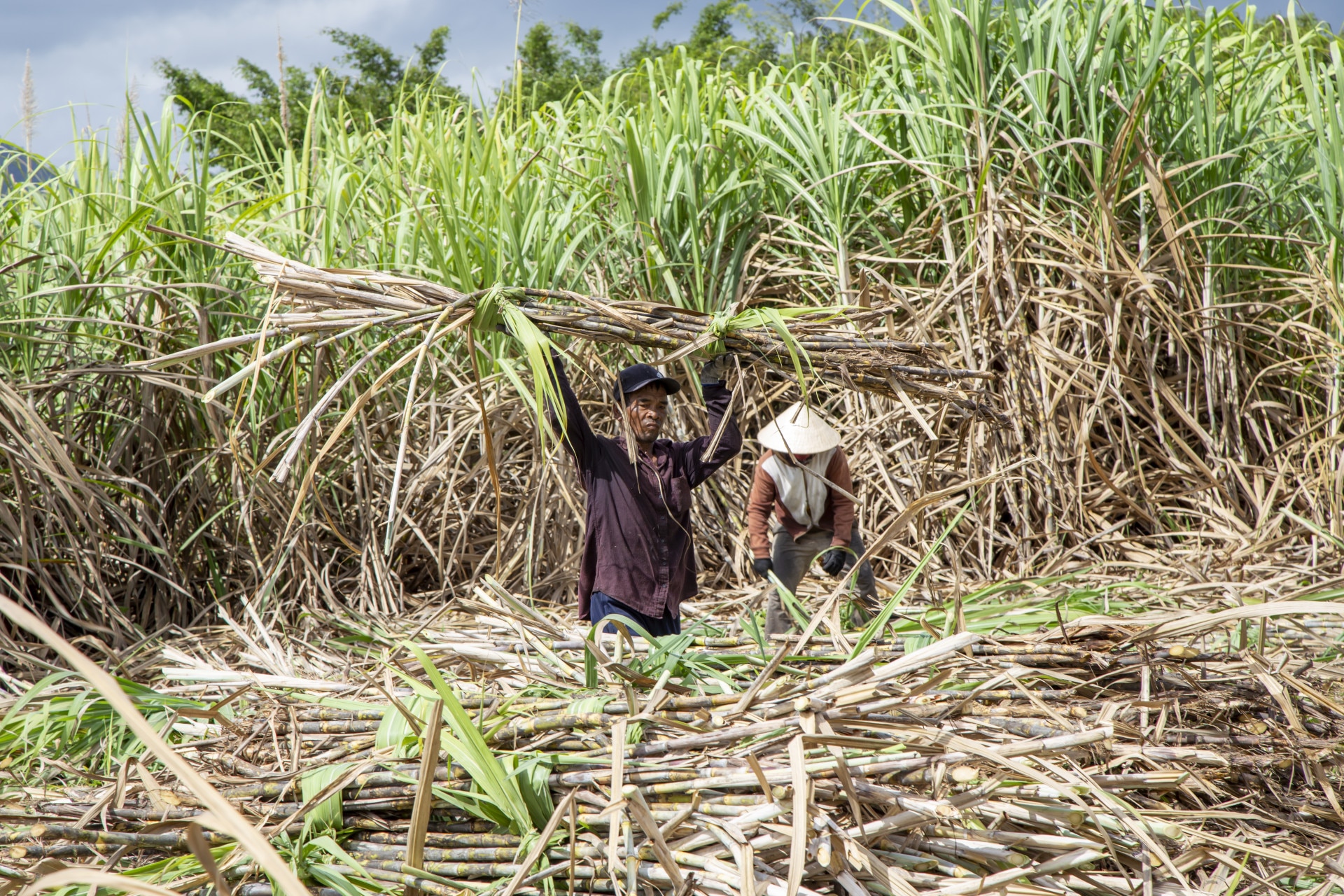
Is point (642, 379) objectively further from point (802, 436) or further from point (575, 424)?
point (802, 436)

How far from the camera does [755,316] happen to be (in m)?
2.14

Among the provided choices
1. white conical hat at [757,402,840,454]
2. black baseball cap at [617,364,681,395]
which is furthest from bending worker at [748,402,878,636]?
black baseball cap at [617,364,681,395]

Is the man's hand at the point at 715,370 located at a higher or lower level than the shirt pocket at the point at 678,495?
higher

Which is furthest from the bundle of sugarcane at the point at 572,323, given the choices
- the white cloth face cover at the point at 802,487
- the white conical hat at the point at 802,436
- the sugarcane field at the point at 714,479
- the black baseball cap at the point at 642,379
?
the white cloth face cover at the point at 802,487

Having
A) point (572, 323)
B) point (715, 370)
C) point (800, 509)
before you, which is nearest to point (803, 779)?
point (572, 323)

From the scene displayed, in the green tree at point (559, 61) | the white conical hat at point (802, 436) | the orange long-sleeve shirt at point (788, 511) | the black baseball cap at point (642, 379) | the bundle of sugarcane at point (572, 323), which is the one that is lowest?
the orange long-sleeve shirt at point (788, 511)

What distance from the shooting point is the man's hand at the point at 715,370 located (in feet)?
8.22

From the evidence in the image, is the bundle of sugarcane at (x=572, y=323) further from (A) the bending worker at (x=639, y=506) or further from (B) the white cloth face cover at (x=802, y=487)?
(B) the white cloth face cover at (x=802, y=487)

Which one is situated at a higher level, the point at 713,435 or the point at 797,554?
the point at 713,435

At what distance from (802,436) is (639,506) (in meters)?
0.79

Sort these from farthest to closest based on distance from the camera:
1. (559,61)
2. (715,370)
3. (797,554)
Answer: (559,61), (797,554), (715,370)

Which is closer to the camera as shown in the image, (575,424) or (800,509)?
(575,424)

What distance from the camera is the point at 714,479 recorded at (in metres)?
4.13

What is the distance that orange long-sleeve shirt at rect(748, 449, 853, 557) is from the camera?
11.3 ft
